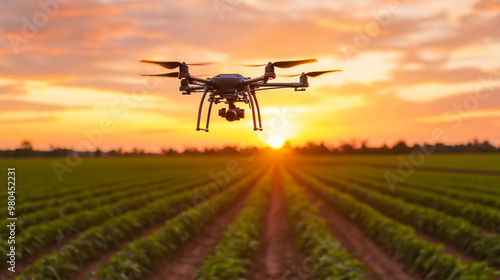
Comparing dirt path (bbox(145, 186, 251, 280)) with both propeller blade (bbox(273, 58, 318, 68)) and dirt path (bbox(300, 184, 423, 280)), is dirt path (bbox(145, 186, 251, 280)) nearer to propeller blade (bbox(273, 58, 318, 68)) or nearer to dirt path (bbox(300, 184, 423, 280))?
dirt path (bbox(300, 184, 423, 280))

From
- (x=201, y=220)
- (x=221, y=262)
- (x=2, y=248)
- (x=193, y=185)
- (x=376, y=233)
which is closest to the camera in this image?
(x=221, y=262)

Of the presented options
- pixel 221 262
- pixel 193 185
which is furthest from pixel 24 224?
pixel 193 185

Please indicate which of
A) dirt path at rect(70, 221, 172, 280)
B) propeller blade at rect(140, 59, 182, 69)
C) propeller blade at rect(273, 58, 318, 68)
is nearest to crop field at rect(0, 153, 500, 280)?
dirt path at rect(70, 221, 172, 280)

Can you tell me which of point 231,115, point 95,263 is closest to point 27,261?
point 95,263

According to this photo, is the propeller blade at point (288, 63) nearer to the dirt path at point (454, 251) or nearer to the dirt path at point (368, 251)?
the dirt path at point (368, 251)

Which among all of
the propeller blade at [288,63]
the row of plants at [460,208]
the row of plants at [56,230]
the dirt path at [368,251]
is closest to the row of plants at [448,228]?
the row of plants at [460,208]

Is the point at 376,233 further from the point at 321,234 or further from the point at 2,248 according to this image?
the point at 2,248
